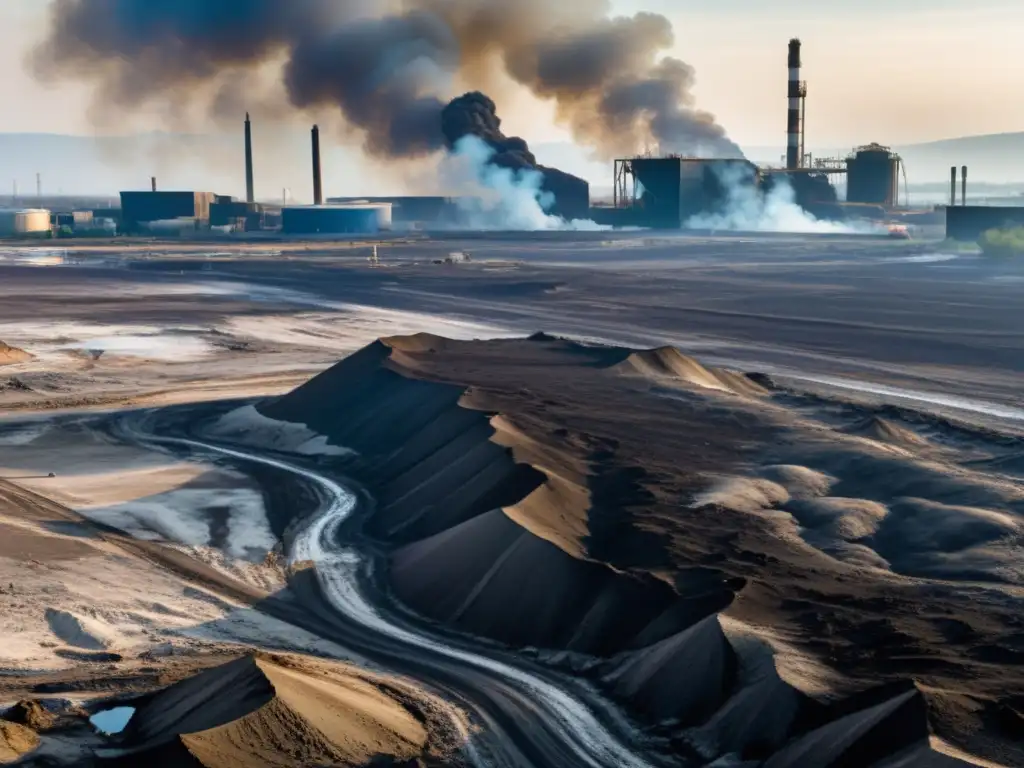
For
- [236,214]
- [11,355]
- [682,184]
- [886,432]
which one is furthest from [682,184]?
[886,432]

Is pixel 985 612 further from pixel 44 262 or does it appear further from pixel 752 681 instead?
pixel 44 262

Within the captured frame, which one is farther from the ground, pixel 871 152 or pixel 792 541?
pixel 871 152

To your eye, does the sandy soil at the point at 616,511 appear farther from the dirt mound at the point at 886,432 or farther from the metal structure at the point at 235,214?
the metal structure at the point at 235,214

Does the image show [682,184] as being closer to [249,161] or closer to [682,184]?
[682,184]

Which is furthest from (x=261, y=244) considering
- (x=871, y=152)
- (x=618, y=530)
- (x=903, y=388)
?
(x=618, y=530)

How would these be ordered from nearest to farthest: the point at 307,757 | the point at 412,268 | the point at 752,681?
the point at 307,757, the point at 752,681, the point at 412,268


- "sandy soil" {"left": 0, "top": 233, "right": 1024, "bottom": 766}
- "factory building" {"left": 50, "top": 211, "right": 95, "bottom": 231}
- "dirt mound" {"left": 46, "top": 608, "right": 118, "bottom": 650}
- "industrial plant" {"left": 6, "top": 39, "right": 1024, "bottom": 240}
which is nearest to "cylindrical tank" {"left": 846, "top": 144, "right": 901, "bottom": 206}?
"industrial plant" {"left": 6, "top": 39, "right": 1024, "bottom": 240}
